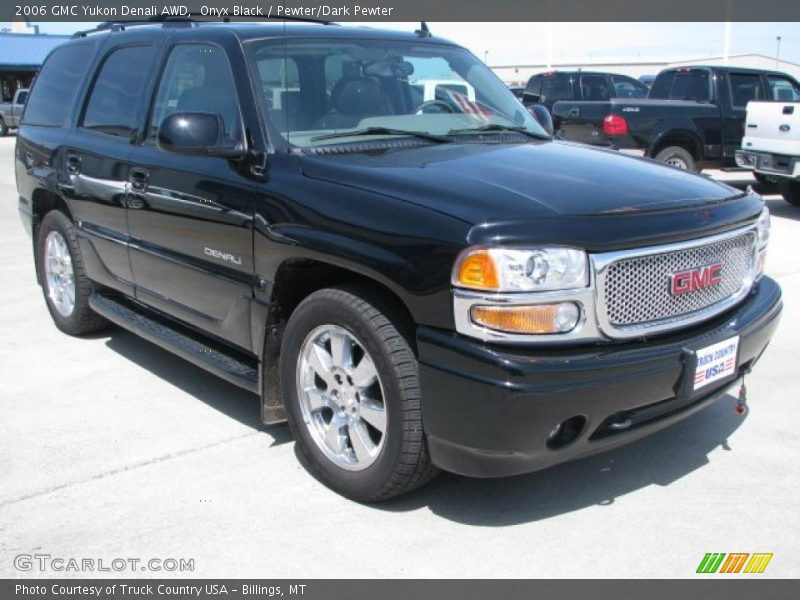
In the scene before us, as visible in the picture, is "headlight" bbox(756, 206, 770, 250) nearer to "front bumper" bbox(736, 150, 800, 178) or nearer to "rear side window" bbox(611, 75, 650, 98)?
"front bumper" bbox(736, 150, 800, 178)

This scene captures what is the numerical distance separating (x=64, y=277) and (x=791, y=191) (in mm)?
9593

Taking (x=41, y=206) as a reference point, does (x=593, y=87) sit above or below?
above

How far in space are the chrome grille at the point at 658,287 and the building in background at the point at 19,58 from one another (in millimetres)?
45016

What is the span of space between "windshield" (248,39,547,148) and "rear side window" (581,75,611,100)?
13.1 metres

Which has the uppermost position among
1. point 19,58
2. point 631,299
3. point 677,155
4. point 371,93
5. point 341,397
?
point 19,58

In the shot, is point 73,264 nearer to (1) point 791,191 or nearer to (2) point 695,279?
(2) point 695,279

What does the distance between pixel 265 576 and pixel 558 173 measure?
1.95 meters

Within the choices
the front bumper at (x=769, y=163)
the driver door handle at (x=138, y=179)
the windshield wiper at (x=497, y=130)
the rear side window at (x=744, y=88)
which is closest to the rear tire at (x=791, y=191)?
the front bumper at (x=769, y=163)

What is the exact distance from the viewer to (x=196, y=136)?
3703mm

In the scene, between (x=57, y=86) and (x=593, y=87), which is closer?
(x=57, y=86)

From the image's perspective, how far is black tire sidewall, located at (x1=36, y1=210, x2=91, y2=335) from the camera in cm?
543

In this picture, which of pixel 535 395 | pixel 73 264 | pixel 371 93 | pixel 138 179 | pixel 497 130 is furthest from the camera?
pixel 73 264

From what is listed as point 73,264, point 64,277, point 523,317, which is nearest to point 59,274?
point 64,277
